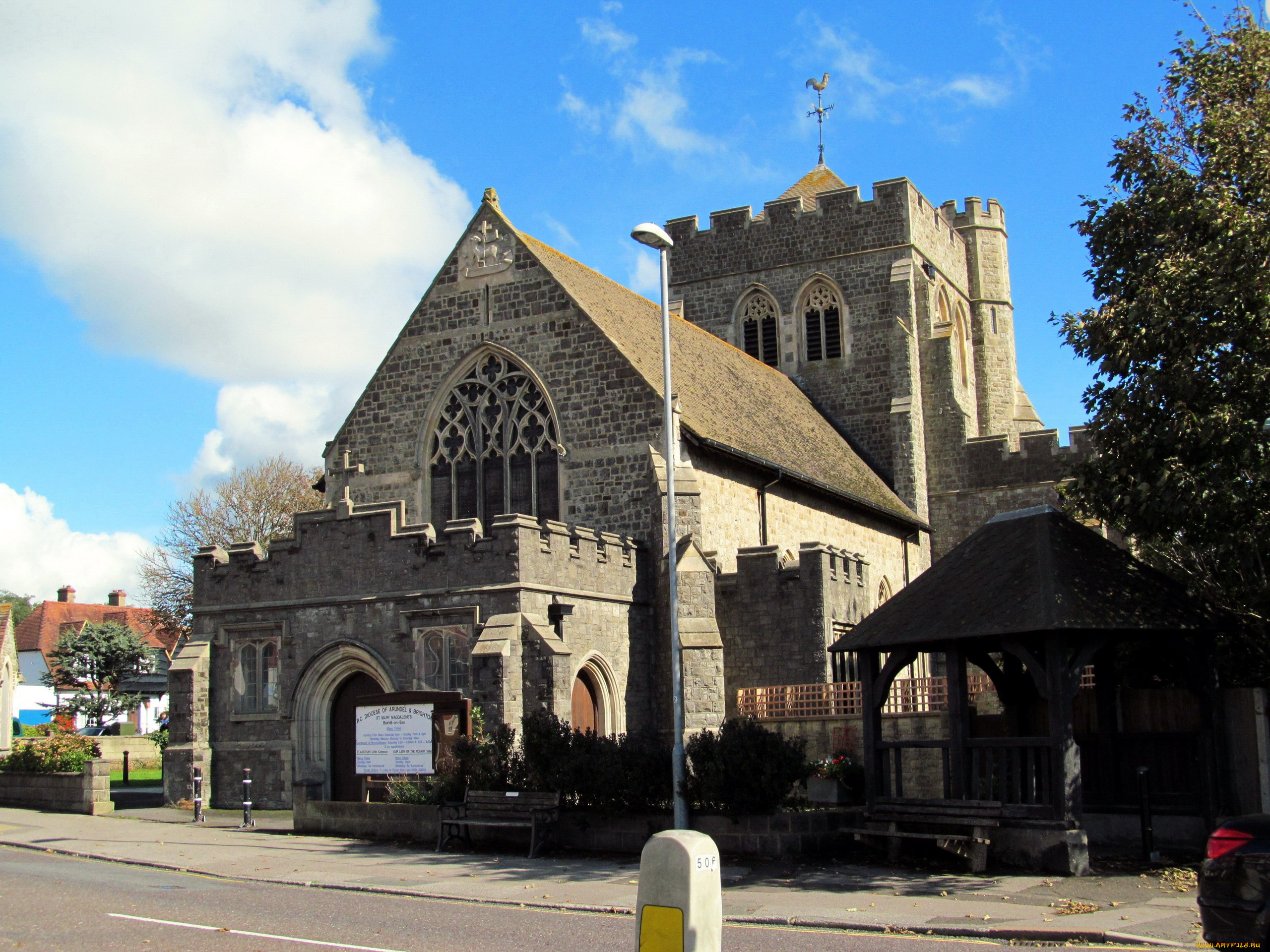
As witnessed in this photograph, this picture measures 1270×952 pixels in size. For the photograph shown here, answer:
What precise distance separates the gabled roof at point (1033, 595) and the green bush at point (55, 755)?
569 inches

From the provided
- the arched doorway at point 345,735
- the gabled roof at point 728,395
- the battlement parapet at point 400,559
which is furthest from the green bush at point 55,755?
the gabled roof at point 728,395

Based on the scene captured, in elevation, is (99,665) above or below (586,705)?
above

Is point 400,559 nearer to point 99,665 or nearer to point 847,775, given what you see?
point 847,775

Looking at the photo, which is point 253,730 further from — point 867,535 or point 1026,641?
point 867,535

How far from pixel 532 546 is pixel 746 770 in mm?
6078

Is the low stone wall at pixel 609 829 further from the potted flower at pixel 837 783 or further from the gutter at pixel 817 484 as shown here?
the gutter at pixel 817 484

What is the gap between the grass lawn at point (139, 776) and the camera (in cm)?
3184

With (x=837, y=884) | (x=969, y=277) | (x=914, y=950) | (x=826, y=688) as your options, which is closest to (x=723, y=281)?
(x=969, y=277)

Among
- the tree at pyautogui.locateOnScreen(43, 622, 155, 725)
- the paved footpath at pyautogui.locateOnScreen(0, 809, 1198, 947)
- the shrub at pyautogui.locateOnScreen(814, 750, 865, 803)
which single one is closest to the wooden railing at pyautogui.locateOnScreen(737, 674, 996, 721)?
the shrub at pyautogui.locateOnScreen(814, 750, 865, 803)

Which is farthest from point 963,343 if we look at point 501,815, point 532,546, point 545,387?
point 501,815

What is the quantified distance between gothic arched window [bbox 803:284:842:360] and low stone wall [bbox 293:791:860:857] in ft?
74.0

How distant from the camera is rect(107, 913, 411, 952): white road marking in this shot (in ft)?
32.1

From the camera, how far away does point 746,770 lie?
50.0ft

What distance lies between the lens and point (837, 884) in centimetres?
1359
